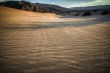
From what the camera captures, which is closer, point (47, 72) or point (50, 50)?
point (47, 72)

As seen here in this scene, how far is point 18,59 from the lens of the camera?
314 centimetres

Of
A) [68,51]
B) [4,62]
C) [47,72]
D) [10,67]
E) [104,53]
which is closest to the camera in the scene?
[47,72]

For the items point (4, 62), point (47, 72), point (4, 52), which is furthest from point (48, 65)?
point (4, 52)

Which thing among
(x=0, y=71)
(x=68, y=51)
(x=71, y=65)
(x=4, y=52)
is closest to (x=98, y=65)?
(x=71, y=65)

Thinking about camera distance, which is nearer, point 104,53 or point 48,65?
point 48,65

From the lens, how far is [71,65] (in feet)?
9.12

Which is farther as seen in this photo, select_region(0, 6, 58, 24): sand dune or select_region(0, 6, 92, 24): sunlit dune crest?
select_region(0, 6, 58, 24): sand dune

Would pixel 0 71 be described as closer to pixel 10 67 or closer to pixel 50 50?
pixel 10 67

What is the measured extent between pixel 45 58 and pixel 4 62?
2.75ft

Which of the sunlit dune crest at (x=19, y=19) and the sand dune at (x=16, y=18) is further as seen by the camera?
the sand dune at (x=16, y=18)

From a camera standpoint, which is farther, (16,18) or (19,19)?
(16,18)

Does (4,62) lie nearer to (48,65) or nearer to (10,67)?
(10,67)

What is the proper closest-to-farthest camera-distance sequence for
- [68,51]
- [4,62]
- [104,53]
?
[4,62], [104,53], [68,51]

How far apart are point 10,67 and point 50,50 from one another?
1.29m
